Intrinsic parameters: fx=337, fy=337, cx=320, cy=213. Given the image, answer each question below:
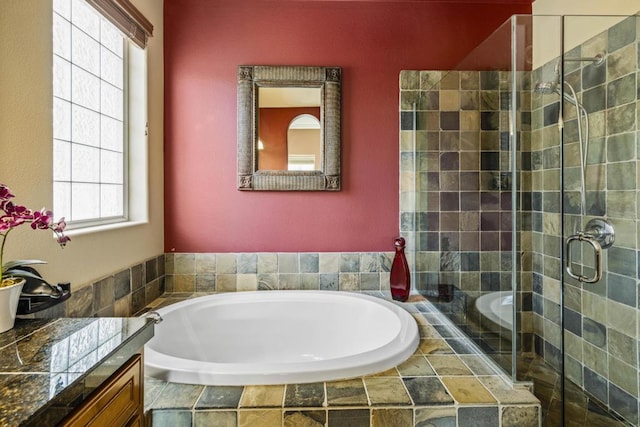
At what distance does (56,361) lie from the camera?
74 cm

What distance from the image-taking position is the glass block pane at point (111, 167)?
1.73 m

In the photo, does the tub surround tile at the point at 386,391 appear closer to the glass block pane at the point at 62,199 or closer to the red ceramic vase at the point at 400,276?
the red ceramic vase at the point at 400,276

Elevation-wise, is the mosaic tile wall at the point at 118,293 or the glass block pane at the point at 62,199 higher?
the glass block pane at the point at 62,199

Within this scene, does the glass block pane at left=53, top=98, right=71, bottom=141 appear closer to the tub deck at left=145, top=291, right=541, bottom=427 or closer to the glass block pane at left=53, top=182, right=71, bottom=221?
the glass block pane at left=53, top=182, right=71, bottom=221

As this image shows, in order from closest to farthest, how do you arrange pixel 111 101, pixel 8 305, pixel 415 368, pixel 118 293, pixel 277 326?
pixel 8 305 < pixel 415 368 < pixel 118 293 < pixel 111 101 < pixel 277 326

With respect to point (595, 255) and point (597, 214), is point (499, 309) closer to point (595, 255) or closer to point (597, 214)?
point (595, 255)

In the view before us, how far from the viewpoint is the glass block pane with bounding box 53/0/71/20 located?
1.40 m

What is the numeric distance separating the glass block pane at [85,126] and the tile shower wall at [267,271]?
85cm

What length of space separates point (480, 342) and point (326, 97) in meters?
1.60

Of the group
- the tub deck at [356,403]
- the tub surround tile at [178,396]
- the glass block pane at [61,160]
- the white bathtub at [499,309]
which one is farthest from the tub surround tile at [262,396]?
the glass block pane at [61,160]

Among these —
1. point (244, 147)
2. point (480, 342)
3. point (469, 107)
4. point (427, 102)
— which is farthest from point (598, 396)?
point (244, 147)

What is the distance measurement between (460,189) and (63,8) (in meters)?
2.03

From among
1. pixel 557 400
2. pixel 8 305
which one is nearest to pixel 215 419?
pixel 8 305

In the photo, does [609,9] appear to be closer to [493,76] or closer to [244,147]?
[493,76]
